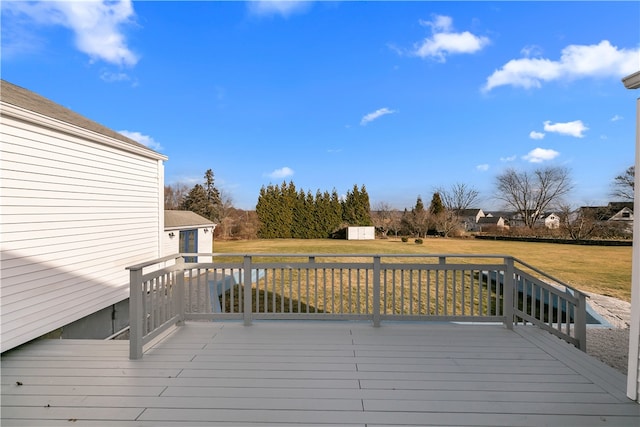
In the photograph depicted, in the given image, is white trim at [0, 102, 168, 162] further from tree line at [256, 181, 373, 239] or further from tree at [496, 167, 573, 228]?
tree at [496, 167, 573, 228]

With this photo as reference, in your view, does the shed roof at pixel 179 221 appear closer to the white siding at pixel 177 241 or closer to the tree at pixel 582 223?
the white siding at pixel 177 241

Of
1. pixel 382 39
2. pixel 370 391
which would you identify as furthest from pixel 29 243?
pixel 382 39

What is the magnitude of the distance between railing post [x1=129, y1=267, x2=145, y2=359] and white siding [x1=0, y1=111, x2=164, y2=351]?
1485 millimetres

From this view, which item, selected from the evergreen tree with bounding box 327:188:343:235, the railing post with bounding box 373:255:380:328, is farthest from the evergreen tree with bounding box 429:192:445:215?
the railing post with bounding box 373:255:380:328

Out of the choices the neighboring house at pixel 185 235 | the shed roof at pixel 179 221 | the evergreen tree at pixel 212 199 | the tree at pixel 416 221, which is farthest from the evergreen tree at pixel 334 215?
the shed roof at pixel 179 221

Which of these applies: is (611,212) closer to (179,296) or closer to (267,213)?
(267,213)

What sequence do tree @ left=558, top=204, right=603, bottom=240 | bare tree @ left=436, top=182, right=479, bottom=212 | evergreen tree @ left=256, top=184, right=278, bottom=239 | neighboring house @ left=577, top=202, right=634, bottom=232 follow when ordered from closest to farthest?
tree @ left=558, top=204, right=603, bottom=240 → neighboring house @ left=577, top=202, right=634, bottom=232 → evergreen tree @ left=256, top=184, right=278, bottom=239 → bare tree @ left=436, top=182, right=479, bottom=212

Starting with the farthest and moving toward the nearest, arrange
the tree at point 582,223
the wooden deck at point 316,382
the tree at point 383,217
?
1. the tree at point 383,217
2. the tree at point 582,223
3. the wooden deck at point 316,382

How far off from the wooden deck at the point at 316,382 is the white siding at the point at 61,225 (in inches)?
25.3

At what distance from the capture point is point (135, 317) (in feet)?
9.39

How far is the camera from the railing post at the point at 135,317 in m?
2.83

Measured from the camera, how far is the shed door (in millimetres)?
11617

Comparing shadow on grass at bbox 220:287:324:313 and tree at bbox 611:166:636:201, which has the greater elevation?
tree at bbox 611:166:636:201

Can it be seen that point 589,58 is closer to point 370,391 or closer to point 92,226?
point 370,391
